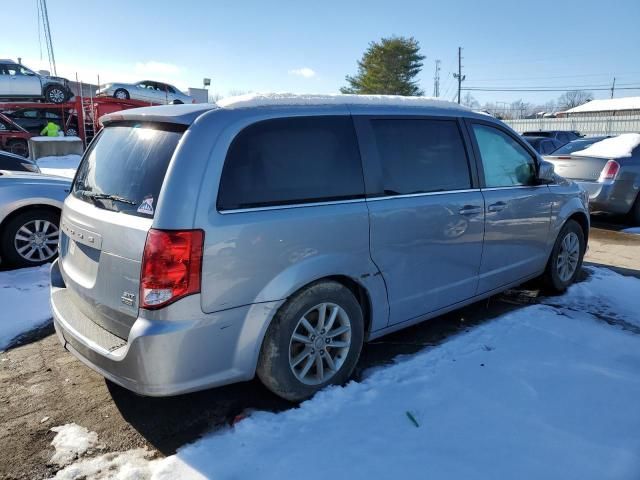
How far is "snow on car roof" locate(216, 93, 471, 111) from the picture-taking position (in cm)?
296

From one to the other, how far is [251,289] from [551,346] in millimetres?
2443

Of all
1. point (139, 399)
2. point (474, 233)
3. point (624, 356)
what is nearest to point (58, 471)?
point (139, 399)

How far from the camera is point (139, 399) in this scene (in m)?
3.22

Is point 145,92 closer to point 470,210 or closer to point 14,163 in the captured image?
point 14,163

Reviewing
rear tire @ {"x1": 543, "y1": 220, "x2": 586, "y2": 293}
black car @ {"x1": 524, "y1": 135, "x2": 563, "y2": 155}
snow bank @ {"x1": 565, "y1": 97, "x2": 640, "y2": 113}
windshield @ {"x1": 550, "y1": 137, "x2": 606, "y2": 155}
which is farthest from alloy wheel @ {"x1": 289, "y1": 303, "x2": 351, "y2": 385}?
snow bank @ {"x1": 565, "y1": 97, "x2": 640, "y2": 113}

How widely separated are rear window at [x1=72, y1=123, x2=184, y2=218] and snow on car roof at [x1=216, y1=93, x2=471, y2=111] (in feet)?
1.35

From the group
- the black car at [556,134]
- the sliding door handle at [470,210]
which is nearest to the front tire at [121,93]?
the black car at [556,134]

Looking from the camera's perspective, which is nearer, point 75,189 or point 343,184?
point 343,184

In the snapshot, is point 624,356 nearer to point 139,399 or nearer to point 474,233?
point 474,233

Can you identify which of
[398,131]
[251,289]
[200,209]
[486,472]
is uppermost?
[398,131]

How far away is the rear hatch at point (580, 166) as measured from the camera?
9039 millimetres

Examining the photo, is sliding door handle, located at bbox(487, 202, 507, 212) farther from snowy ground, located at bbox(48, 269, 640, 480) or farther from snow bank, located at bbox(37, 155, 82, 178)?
snow bank, located at bbox(37, 155, 82, 178)

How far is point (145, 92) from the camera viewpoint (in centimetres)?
2623

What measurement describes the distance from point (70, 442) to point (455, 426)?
2.10 m
